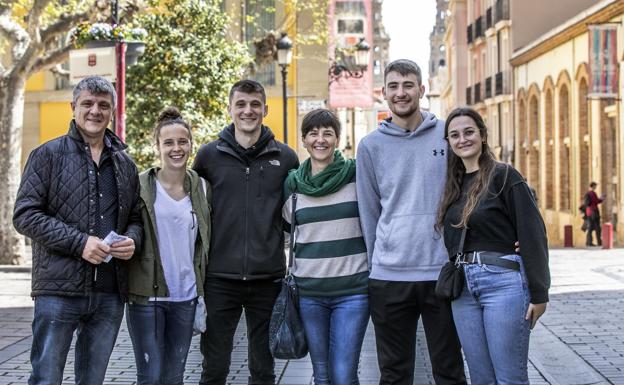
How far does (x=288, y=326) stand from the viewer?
562cm

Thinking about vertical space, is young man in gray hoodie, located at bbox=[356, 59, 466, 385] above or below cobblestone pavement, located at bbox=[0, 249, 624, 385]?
above

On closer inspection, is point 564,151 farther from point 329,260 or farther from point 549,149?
point 329,260

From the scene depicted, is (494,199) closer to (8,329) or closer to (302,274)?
(302,274)

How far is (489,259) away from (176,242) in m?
1.70

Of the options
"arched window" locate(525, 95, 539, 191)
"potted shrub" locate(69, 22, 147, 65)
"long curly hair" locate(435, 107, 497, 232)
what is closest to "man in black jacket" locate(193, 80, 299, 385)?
"long curly hair" locate(435, 107, 497, 232)

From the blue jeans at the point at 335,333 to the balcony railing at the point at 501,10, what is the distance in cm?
3964

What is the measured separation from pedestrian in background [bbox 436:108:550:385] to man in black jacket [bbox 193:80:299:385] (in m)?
1.16

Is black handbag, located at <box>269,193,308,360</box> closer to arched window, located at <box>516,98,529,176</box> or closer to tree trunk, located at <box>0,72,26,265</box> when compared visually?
tree trunk, located at <box>0,72,26,265</box>

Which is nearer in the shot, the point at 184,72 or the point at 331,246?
the point at 331,246

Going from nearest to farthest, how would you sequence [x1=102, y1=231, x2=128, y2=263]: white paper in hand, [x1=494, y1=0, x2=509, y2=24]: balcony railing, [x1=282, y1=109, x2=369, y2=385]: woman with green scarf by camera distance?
[x1=102, y1=231, x2=128, y2=263]: white paper in hand, [x1=282, y1=109, x2=369, y2=385]: woman with green scarf, [x1=494, y1=0, x2=509, y2=24]: balcony railing

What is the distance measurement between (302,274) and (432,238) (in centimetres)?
77

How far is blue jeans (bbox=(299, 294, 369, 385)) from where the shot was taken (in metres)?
5.64

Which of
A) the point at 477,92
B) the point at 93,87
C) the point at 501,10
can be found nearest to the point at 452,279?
the point at 93,87

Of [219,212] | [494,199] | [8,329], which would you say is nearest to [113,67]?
[8,329]
